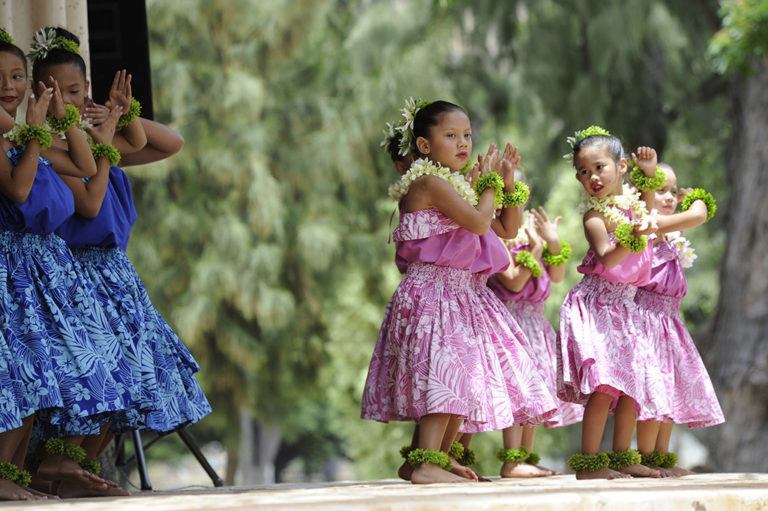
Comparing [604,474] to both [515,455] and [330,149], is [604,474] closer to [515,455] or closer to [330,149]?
[515,455]

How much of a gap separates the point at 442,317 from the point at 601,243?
77cm

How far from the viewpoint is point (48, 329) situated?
4555 millimetres

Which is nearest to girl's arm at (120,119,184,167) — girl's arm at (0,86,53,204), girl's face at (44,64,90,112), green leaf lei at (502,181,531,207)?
girl's face at (44,64,90,112)

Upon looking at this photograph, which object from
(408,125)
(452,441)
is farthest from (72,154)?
(452,441)

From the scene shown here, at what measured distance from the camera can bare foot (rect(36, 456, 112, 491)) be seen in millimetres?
4719

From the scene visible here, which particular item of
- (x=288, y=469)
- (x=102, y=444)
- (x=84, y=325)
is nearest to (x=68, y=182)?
(x=84, y=325)

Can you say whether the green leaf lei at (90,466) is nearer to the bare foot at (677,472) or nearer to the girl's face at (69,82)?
the girl's face at (69,82)

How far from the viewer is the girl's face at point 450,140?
5258 millimetres

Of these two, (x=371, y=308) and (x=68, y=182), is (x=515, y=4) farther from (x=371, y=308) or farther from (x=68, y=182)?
(x=68, y=182)

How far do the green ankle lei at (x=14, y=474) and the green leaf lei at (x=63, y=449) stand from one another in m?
0.33

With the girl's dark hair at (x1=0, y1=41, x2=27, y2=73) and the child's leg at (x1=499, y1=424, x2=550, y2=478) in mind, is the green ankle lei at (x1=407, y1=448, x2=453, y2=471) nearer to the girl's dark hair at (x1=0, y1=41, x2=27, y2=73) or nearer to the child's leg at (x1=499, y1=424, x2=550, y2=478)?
the child's leg at (x1=499, y1=424, x2=550, y2=478)

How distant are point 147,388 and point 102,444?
45cm

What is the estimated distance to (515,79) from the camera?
16203 mm

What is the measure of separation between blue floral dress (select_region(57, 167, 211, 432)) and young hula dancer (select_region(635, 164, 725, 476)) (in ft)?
5.88
